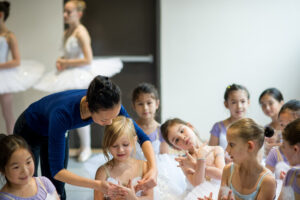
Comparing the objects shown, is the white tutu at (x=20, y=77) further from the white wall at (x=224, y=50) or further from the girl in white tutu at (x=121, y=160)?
the girl in white tutu at (x=121, y=160)

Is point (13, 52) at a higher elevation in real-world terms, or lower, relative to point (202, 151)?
higher

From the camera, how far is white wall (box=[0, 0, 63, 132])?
3.99m

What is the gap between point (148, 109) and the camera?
2957 mm

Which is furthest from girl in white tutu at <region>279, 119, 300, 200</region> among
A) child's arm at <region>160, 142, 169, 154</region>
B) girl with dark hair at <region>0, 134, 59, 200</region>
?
child's arm at <region>160, 142, 169, 154</region>

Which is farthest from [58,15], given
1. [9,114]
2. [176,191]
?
[176,191]

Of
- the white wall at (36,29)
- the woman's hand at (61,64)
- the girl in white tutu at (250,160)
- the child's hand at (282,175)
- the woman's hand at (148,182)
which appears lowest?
the child's hand at (282,175)

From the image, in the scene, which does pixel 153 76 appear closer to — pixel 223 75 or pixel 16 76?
pixel 223 75

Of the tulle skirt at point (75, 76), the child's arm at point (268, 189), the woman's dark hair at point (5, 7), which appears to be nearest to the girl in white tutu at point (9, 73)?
the woman's dark hair at point (5, 7)

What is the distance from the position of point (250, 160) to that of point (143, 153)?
649 millimetres

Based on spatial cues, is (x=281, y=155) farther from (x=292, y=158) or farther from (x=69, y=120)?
(x=69, y=120)

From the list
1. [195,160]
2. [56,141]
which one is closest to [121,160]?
[195,160]

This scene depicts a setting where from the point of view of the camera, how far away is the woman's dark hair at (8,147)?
181 centimetres

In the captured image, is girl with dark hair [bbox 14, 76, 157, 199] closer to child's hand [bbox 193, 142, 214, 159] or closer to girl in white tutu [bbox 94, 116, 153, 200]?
girl in white tutu [bbox 94, 116, 153, 200]

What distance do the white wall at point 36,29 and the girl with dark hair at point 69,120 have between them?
6.54 feet
